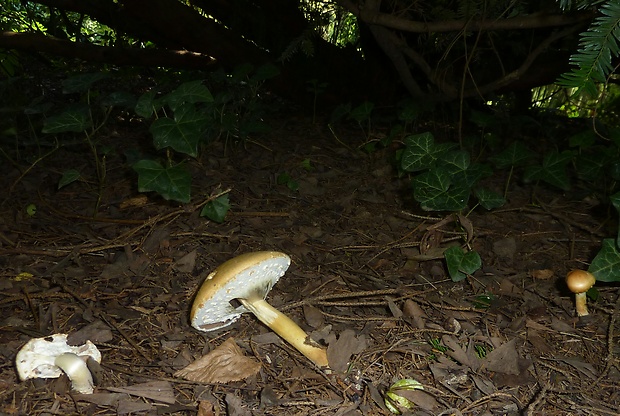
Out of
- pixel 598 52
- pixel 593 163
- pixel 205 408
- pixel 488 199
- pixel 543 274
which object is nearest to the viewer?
pixel 598 52

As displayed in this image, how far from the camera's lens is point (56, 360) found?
1.80 meters

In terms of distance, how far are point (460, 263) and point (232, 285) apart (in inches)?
39.7

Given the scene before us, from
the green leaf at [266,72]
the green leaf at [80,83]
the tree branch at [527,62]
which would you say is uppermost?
the tree branch at [527,62]

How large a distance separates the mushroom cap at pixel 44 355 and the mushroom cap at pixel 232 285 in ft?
1.24

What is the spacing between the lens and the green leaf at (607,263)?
7.14 feet

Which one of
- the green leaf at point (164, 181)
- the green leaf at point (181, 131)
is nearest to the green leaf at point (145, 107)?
the green leaf at point (181, 131)

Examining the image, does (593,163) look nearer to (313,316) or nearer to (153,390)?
(313,316)

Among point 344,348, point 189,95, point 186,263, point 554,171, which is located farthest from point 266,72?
point 344,348

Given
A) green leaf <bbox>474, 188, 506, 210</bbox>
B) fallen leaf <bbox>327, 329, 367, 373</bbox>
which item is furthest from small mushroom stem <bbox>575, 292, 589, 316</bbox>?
fallen leaf <bbox>327, 329, 367, 373</bbox>

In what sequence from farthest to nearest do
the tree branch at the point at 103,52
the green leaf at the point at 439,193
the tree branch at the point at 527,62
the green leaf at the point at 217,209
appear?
the tree branch at the point at 103,52 < the tree branch at the point at 527,62 < the green leaf at the point at 217,209 < the green leaf at the point at 439,193

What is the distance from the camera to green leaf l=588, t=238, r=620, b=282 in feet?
7.14

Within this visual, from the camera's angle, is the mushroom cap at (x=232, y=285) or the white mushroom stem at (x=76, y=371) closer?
the white mushroom stem at (x=76, y=371)

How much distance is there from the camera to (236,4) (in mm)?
4312

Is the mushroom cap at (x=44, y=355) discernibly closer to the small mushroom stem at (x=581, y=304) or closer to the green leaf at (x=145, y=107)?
the green leaf at (x=145, y=107)
